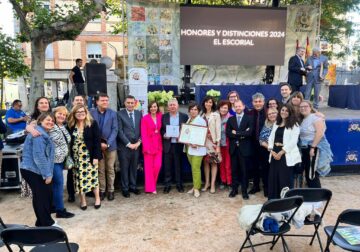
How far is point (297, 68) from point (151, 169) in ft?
15.9

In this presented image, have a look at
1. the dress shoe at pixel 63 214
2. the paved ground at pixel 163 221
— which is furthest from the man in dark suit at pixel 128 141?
the dress shoe at pixel 63 214

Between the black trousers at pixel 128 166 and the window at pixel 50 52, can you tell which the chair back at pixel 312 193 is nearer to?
the black trousers at pixel 128 166

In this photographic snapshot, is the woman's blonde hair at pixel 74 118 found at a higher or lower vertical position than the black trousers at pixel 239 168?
higher

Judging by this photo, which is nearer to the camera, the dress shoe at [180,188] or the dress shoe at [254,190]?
the dress shoe at [254,190]

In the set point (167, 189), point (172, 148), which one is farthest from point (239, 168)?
point (167, 189)

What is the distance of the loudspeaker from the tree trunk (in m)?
3.00

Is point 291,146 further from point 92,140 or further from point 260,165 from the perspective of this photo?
point 92,140

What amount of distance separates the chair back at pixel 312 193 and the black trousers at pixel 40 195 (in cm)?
280

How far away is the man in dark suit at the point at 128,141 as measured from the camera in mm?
5109

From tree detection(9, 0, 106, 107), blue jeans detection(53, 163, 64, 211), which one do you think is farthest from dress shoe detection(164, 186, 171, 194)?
tree detection(9, 0, 106, 107)

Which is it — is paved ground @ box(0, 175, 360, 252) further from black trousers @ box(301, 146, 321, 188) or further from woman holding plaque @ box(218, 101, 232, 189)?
black trousers @ box(301, 146, 321, 188)

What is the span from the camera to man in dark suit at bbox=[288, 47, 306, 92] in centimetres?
791

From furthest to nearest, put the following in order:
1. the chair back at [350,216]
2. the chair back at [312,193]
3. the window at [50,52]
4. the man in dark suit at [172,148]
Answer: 1. the window at [50,52]
2. the man in dark suit at [172,148]
3. the chair back at [312,193]
4. the chair back at [350,216]

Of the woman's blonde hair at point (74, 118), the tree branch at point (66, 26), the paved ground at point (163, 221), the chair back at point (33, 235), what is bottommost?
the paved ground at point (163, 221)
